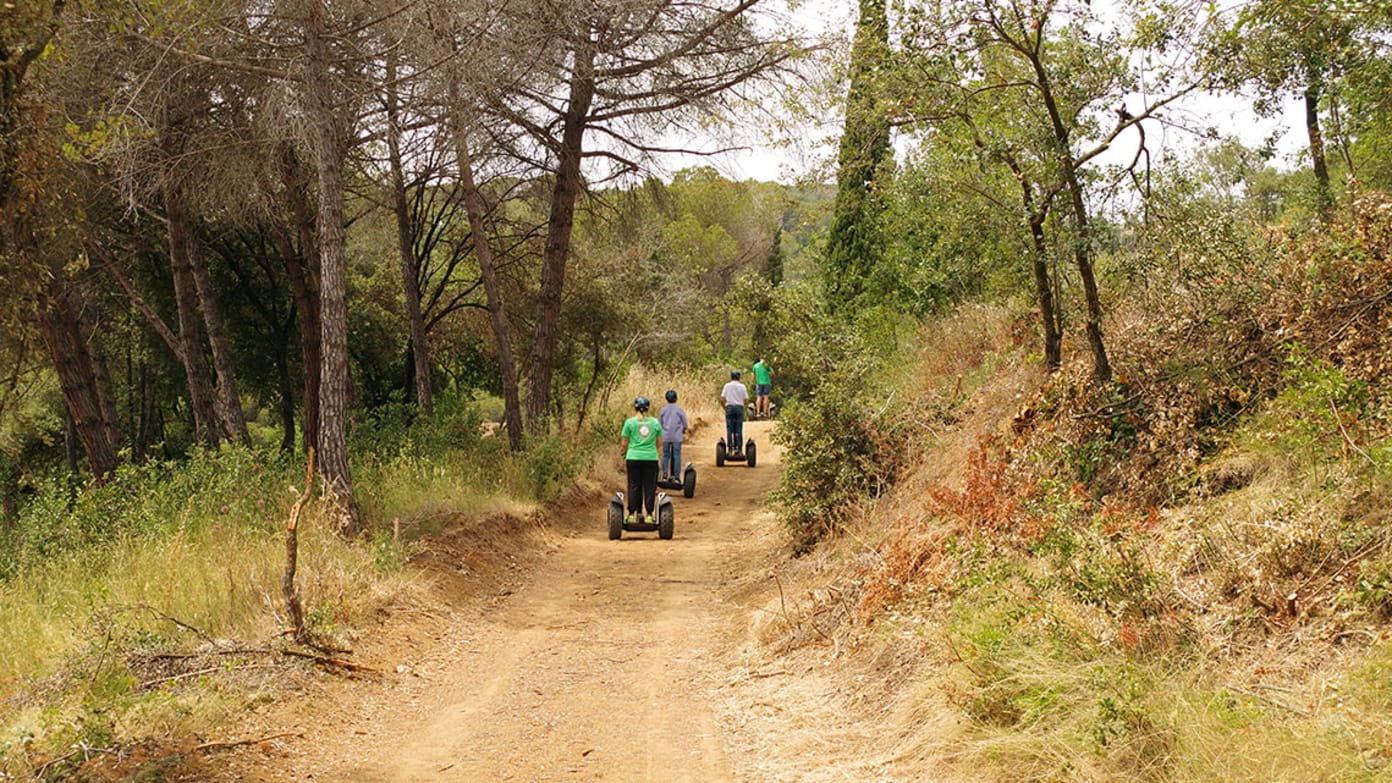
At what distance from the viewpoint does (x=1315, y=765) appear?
12.5ft

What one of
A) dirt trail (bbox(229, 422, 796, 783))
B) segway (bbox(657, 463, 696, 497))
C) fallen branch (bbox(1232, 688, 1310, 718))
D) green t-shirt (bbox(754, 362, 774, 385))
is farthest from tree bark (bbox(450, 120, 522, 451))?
fallen branch (bbox(1232, 688, 1310, 718))

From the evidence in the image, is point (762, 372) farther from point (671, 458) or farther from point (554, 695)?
point (554, 695)

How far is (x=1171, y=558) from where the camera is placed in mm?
5973

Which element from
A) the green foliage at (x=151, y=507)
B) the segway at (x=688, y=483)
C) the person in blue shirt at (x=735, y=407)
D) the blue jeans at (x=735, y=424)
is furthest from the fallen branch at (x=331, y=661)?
the blue jeans at (x=735, y=424)

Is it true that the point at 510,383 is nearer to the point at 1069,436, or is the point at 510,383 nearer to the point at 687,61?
the point at 687,61

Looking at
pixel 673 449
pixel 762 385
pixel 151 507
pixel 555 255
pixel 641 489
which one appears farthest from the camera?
pixel 762 385

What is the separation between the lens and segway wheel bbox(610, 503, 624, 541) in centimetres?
1384

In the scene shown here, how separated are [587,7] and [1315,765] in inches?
521

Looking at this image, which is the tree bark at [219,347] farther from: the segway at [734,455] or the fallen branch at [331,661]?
the segway at [734,455]

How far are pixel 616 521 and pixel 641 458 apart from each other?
98 cm

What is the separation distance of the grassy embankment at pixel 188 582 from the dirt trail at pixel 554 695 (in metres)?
0.59

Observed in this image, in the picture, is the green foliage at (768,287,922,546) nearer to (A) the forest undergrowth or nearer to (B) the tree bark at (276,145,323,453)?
(A) the forest undergrowth

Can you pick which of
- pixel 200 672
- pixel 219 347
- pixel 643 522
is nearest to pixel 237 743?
pixel 200 672

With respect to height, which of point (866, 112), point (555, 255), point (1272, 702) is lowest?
point (1272, 702)
